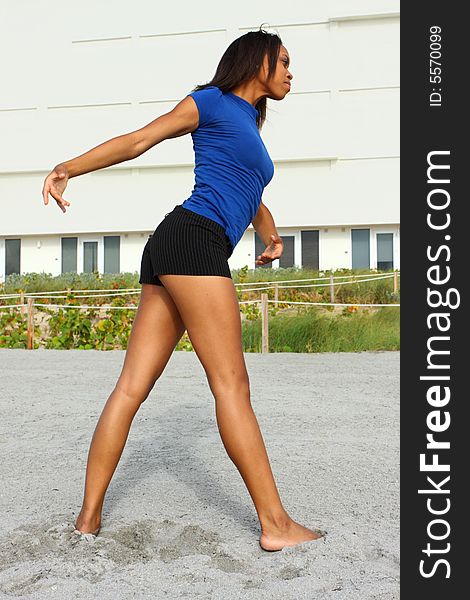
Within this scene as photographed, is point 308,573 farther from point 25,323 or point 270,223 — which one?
point 25,323

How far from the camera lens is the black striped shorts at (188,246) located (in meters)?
2.91

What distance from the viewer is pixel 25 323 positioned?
1291cm

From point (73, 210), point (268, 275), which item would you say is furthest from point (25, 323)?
point (73, 210)

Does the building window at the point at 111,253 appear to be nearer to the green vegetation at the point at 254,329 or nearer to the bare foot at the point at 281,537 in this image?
the green vegetation at the point at 254,329

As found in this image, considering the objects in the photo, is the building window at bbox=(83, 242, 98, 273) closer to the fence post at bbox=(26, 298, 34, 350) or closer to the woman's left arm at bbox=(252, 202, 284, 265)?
the fence post at bbox=(26, 298, 34, 350)

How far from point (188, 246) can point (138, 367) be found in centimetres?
55

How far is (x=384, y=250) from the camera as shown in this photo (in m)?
25.5

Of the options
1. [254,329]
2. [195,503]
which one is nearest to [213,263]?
[195,503]

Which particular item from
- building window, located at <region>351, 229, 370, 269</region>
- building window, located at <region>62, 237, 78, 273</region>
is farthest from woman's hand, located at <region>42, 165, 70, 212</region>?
building window, located at <region>62, 237, 78, 273</region>

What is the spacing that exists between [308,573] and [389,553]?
38cm

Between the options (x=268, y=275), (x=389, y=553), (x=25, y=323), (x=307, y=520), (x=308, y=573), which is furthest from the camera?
(x=268, y=275)

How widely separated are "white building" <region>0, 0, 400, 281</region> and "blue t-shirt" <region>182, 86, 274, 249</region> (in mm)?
22543

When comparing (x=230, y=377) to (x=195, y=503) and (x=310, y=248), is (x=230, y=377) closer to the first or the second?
(x=195, y=503)

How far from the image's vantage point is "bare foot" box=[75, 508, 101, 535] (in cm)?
320
